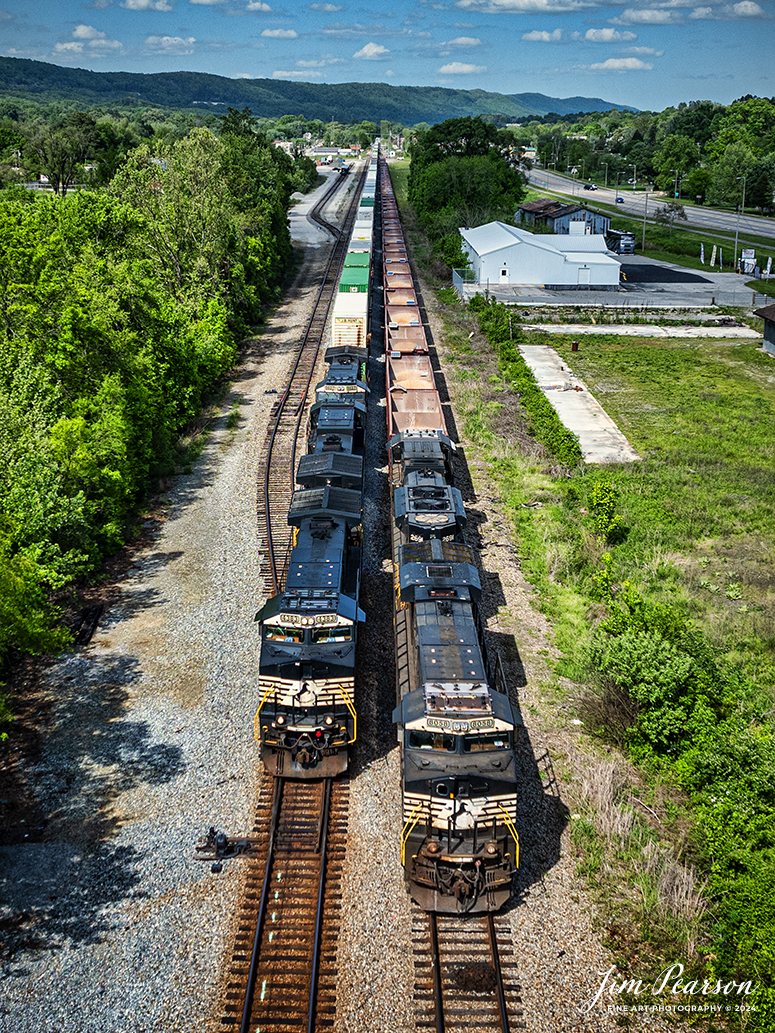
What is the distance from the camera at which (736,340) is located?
63.0 meters

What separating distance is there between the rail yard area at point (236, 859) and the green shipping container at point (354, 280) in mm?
31077

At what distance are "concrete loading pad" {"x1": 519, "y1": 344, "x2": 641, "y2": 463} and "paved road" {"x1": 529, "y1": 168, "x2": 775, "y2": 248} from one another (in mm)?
57322

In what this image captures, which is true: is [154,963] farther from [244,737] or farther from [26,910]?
[244,737]

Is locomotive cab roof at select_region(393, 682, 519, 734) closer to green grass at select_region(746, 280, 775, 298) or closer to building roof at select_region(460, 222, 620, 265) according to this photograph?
building roof at select_region(460, 222, 620, 265)

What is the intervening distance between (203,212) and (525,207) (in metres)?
63.8

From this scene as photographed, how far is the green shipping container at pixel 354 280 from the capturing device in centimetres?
5394

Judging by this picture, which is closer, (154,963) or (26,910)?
(154,963)

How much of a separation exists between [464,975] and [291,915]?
3.77 metres

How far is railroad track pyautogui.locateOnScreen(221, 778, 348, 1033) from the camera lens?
14.2 metres

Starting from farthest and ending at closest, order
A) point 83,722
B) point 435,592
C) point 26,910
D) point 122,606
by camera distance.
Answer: point 122,606 → point 83,722 → point 435,592 → point 26,910

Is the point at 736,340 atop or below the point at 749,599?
atop

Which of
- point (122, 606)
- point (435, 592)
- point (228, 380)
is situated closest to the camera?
point (435, 592)

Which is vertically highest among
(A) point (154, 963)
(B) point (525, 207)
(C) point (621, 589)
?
(B) point (525, 207)

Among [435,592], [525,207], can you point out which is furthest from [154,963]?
[525,207]
